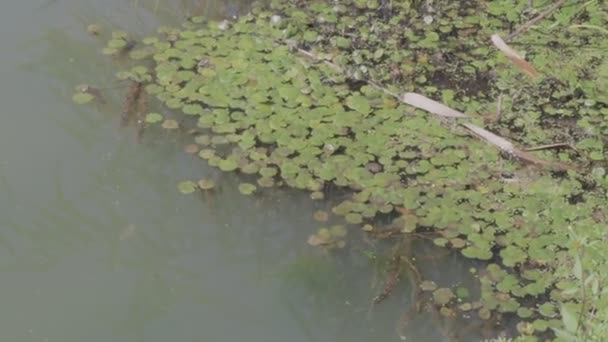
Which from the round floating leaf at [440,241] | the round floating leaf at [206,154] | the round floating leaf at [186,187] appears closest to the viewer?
the round floating leaf at [440,241]

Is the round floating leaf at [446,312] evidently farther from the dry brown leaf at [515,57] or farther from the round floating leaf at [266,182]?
the dry brown leaf at [515,57]

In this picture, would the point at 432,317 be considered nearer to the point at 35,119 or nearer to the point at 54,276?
the point at 54,276

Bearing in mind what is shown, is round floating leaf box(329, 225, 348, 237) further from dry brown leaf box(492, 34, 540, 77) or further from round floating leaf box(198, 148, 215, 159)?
dry brown leaf box(492, 34, 540, 77)

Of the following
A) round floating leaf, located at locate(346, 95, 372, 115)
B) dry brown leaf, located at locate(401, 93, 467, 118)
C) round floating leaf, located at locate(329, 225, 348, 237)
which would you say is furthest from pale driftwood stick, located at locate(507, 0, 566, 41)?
round floating leaf, located at locate(329, 225, 348, 237)

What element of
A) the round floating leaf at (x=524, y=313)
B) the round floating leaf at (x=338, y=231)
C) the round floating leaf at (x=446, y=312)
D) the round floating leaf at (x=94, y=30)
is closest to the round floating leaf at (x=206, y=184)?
the round floating leaf at (x=338, y=231)

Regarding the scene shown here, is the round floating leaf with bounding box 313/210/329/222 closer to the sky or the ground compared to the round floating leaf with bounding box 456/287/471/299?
closer to the sky

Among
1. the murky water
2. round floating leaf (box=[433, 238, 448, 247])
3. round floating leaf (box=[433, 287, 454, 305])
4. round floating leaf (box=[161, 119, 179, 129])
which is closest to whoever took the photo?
the murky water

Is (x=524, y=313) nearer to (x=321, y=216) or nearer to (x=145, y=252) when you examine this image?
(x=321, y=216)

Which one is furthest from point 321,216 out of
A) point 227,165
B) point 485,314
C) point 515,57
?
point 515,57
